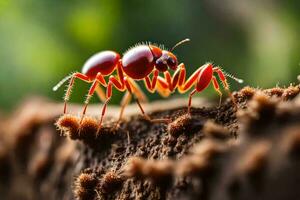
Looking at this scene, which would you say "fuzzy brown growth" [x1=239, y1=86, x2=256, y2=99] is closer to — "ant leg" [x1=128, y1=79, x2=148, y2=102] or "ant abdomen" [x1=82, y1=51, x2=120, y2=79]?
"ant leg" [x1=128, y1=79, x2=148, y2=102]

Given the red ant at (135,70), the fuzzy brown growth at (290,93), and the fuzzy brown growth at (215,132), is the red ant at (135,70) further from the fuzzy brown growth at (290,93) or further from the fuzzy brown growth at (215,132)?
the fuzzy brown growth at (215,132)

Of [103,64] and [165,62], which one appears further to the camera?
[103,64]

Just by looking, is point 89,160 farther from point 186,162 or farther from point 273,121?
point 273,121

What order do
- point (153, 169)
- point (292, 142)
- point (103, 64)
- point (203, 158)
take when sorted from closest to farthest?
point (292, 142), point (203, 158), point (153, 169), point (103, 64)

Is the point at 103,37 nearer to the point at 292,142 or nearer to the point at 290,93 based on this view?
the point at 290,93

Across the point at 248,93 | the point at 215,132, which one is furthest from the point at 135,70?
the point at 215,132

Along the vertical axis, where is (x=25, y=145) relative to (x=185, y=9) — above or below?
below

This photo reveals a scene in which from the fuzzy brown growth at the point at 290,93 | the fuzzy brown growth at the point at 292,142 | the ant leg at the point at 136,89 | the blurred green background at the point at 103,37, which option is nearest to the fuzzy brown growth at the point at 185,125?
the fuzzy brown growth at the point at 290,93

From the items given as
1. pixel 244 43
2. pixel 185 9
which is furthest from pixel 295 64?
pixel 185 9
